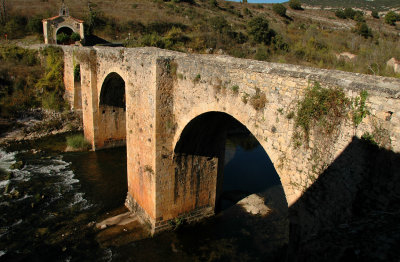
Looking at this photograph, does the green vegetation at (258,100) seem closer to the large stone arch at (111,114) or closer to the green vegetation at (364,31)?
the large stone arch at (111,114)

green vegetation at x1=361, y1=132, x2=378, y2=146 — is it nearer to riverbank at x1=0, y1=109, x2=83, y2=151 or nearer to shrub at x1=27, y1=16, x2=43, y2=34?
riverbank at x1=0, y1=109, x2=83, y2=151

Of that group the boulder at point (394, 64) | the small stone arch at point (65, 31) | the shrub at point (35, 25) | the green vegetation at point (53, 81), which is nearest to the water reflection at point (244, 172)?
the boulder at point (394, 64)

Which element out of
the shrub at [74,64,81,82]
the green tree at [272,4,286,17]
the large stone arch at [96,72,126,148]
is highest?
the green tree at [272,4,286,17]

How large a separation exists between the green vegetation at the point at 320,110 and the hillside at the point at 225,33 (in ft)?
58.6

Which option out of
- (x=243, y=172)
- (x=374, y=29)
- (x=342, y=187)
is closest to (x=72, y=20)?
(x=243, y=172)

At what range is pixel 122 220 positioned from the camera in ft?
35.9

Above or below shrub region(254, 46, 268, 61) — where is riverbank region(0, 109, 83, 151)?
below

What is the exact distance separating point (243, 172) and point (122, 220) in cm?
691

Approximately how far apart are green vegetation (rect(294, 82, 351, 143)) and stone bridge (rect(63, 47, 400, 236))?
4.4 inches

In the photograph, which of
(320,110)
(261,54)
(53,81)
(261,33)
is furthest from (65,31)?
(320,110)

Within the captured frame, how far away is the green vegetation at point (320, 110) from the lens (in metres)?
4.83

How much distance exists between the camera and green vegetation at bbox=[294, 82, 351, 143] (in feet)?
15.9

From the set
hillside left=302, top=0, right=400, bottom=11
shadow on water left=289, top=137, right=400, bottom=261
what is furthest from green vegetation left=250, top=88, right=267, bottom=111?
hillside left=302, top=0, right=400, bottom=11

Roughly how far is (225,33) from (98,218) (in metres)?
27.9
